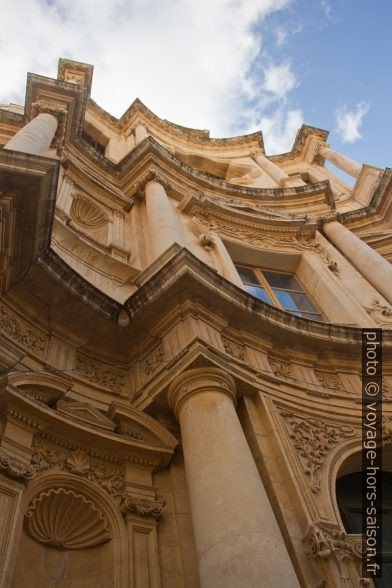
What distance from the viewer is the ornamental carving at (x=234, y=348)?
8488mm

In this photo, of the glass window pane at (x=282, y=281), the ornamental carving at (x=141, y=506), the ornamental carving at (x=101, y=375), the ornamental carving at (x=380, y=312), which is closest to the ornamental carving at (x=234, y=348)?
the ornamental carving at (x=101, y=375)

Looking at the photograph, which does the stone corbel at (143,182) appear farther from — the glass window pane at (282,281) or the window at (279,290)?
the glass window pane at (282,281)

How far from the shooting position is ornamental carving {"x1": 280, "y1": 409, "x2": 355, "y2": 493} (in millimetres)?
7078

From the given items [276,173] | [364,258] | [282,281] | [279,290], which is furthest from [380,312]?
[276,173]

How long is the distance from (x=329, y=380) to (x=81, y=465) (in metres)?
4.57

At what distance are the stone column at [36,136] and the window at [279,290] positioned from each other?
5.52 meters

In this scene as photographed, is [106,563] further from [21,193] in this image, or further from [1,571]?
[21,193]

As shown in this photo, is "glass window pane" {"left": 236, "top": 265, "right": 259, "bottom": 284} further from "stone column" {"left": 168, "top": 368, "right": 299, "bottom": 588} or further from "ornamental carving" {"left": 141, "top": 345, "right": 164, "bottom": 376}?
"stone column" {"left": 168, "top": 368, "right": 299, "bottom": 588}

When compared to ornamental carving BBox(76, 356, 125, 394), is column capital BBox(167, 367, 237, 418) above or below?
below

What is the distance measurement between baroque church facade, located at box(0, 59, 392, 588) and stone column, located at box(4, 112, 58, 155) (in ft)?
0.22

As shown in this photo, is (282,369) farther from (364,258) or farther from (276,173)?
(276,173)

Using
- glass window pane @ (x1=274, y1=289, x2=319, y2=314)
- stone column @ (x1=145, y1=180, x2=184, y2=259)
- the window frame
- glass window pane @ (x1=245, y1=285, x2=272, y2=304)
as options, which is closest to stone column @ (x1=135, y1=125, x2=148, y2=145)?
stone column @ (x1=145, y1=180, x2=184, y2=259)

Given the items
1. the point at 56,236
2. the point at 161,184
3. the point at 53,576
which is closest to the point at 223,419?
the point at 53,576

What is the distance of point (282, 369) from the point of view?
9023 millimetres
